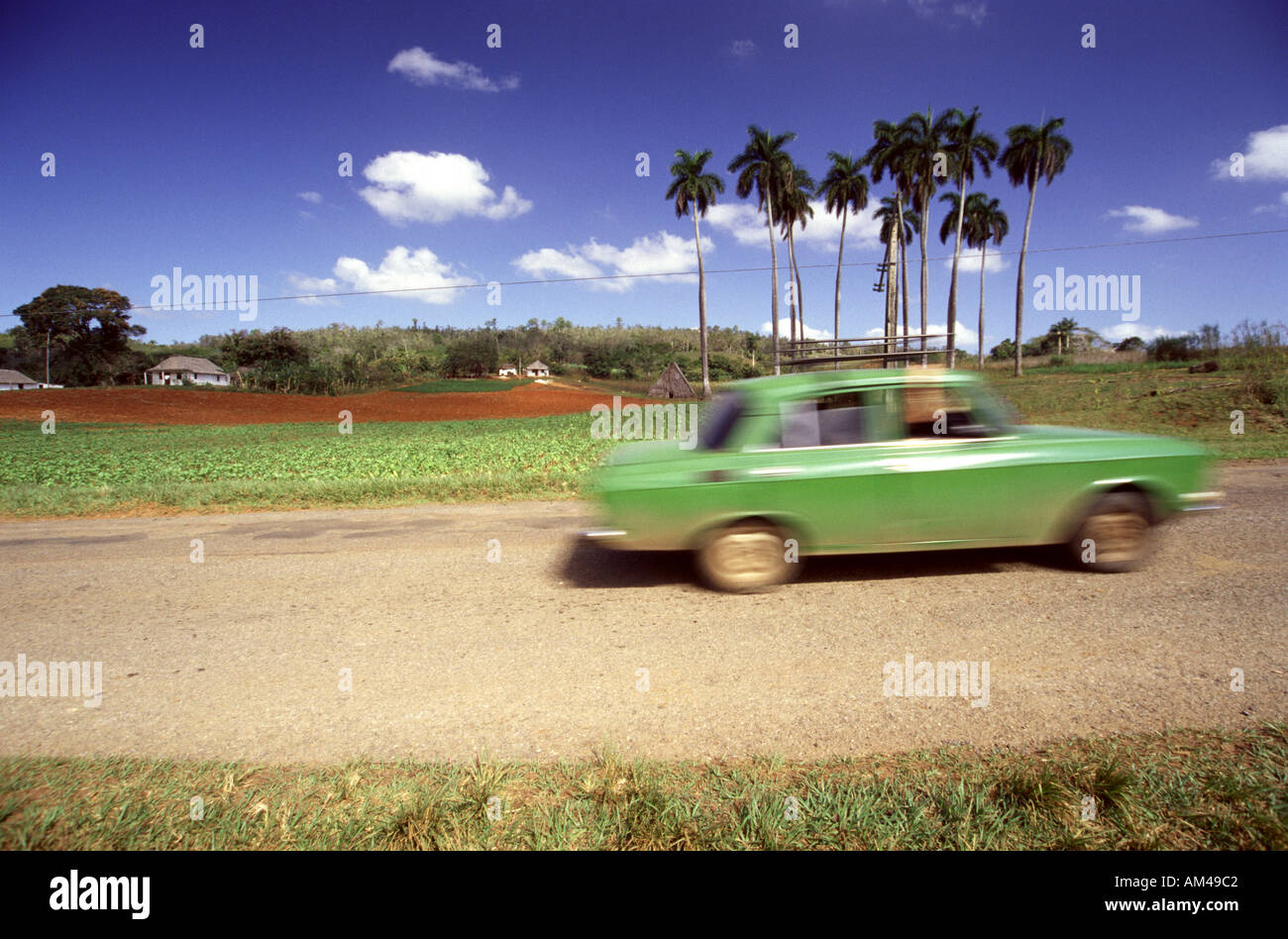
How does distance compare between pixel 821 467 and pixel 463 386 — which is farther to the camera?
pixel 463 386

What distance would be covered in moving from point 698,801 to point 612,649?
152 centimetres

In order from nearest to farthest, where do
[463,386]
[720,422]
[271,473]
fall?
[720,422] → [271,473] → [463,386]

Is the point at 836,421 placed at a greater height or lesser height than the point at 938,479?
greater

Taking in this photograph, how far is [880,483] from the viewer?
4461 millimetres

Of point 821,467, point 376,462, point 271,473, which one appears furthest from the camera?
point 376,462

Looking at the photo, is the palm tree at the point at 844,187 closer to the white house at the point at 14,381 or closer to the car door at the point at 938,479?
the car door at the point at 938,479

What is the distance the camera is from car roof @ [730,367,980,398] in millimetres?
4641

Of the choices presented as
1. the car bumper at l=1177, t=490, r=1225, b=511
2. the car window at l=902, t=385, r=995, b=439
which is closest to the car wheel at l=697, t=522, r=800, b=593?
the car window at l=902, t=385, r=995, b=439

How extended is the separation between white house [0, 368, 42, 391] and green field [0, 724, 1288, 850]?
306 feet

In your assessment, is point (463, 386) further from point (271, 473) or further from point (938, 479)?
point (938, 479)

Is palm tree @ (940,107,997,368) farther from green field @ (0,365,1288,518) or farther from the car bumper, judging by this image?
the car bumper

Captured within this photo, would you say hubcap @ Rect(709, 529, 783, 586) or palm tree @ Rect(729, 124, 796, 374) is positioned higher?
palm tree @ Rect(729, 124, 796, 374)

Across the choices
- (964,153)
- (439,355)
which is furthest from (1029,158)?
(439,355)

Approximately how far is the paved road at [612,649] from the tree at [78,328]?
283 feet
